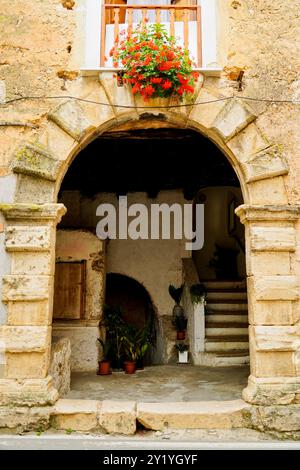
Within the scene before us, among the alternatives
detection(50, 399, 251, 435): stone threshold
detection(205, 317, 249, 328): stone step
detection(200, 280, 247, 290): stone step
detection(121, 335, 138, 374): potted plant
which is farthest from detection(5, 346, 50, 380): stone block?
detection(200, 280, 247, 290): stone step

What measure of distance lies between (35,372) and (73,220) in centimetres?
498

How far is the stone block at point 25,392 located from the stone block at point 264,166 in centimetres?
315

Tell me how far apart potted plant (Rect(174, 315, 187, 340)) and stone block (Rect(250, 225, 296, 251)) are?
3.98 meters

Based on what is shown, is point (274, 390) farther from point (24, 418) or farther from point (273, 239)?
point (24, 418)

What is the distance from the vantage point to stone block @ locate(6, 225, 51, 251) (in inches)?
165

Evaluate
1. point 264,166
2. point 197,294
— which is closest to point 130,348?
point 197,294

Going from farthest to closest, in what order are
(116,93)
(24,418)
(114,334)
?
1. (114,334)
2. (116,93)
3. (24,418)

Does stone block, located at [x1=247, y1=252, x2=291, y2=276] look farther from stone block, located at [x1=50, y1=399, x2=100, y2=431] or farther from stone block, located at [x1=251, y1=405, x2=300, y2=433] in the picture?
stone block, located at [x1=50, y1=399, x2=100, y2=431]

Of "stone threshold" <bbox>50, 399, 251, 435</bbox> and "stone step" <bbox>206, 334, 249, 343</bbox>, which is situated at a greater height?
"stone step" <bbox>206, 334, 249, 343</bbox>

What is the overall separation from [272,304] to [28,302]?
262 cm

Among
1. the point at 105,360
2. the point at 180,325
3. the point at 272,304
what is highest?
the point at 272,304

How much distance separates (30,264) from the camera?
165 inches

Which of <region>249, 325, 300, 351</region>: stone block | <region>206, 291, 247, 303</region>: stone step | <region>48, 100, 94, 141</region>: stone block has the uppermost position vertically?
<region>48, 100, 94, 141</region>: stone block

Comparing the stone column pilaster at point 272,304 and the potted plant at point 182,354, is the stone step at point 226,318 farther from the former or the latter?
the stone column pilaster at point 272,304
